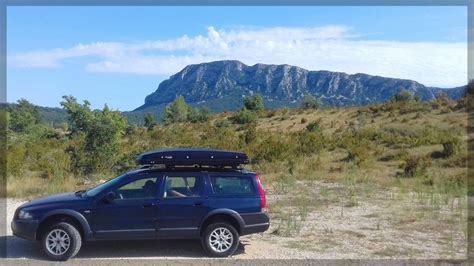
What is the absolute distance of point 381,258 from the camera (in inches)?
350

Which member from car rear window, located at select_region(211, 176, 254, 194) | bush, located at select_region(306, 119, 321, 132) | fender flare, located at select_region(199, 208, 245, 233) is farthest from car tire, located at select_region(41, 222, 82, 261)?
bush, located at select_region(306, 119, 321, 132)

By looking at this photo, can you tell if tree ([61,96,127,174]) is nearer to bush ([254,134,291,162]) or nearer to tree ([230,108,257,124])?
bush ([254,134,291,162])

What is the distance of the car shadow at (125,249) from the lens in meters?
8.66

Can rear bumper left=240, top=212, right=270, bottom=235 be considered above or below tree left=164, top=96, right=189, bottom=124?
below

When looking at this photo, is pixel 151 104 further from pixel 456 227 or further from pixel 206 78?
pixel 456 227

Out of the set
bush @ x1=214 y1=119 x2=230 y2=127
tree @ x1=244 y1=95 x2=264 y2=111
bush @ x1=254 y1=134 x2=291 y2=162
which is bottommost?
bush @ x1=254 y1=134 x2=291 y2=162

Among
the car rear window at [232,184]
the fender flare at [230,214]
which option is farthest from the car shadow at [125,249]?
the car rear window at [232,184]

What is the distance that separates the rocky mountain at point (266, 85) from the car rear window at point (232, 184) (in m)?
116

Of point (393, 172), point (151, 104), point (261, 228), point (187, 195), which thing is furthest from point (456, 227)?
point (151, 104)

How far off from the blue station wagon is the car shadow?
0.97ft

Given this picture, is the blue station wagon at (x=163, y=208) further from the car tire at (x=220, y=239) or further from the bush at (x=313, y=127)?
the bush at (x=313, y=127)

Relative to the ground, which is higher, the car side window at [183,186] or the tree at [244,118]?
the tree at [244,118]

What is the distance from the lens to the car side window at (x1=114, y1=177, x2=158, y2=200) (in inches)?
347

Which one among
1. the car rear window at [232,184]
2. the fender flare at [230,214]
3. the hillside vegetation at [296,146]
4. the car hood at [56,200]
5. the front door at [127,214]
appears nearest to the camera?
the front door at [127,214]
